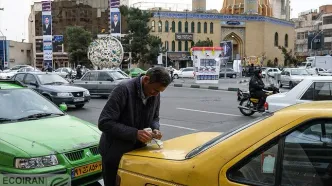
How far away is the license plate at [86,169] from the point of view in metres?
4.26

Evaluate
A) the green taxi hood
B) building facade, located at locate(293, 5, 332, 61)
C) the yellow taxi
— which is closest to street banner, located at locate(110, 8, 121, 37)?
the green taxi hood

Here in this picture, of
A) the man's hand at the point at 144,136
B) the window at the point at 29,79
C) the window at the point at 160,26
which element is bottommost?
the man's hand at the point at 144,136

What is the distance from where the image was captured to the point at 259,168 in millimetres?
2264

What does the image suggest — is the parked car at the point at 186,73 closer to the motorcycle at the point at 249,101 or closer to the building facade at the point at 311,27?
the motorcycle at the point at 249,101

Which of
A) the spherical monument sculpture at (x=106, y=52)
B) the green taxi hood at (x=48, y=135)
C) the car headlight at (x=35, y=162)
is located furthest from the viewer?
the spherical monument sculpture at (x=106, y=52)

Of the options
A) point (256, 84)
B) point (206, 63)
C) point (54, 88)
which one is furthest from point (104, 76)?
point (206, 63)

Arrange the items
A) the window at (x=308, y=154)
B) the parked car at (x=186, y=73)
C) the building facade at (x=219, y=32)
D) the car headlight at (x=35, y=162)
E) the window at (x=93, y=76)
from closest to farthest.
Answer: the window at (x=308, y=154), the car headlight at (x=35, y=162), the window at (x=93, y=76), the parked car at (x=186, y=73), the building facade at (x=219, y=32)

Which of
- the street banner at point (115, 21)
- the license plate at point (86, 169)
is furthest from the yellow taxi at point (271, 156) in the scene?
the street banner at point (115, 21)

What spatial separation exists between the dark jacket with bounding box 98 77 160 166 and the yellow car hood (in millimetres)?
185

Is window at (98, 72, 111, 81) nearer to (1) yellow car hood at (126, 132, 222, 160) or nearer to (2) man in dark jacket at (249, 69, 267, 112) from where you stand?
(2) man in dark jacket at (249, 69, 267, 112)

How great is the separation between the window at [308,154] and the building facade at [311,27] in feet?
274

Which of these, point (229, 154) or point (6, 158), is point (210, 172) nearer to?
point (229, 154)

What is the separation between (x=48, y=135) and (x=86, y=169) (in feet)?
2.11

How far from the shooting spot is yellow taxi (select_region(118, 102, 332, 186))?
217 cm
